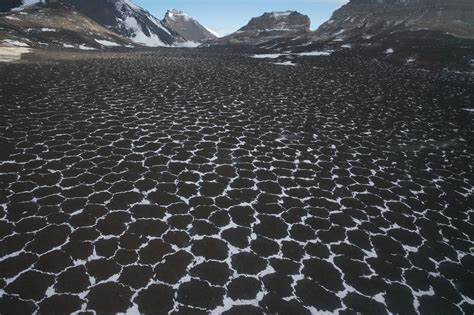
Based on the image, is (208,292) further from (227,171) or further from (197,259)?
(227,171)

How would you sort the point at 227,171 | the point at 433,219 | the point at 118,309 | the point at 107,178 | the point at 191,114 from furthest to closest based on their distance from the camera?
the point at 191,114, the point at 227,171, the point at 107,178, the point at 433,219, the point at 118,309

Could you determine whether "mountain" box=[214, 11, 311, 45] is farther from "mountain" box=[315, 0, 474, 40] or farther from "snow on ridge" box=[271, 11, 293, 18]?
"mountain" box=[315, 0, 474, 40]

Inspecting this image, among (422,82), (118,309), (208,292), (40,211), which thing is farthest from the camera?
(422,82)

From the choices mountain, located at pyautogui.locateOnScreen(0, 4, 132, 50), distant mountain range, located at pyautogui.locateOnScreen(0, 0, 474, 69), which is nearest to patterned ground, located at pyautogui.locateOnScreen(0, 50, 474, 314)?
distant mountain range, located at pyautogui.locateOnScreen(0, 0, 474, 69)

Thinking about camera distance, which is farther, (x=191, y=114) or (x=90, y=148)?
(x=191, y=114)

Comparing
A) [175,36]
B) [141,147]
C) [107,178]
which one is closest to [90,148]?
[141,147]

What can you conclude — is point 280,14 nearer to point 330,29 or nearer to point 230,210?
point 330,29

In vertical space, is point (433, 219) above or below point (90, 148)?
below
